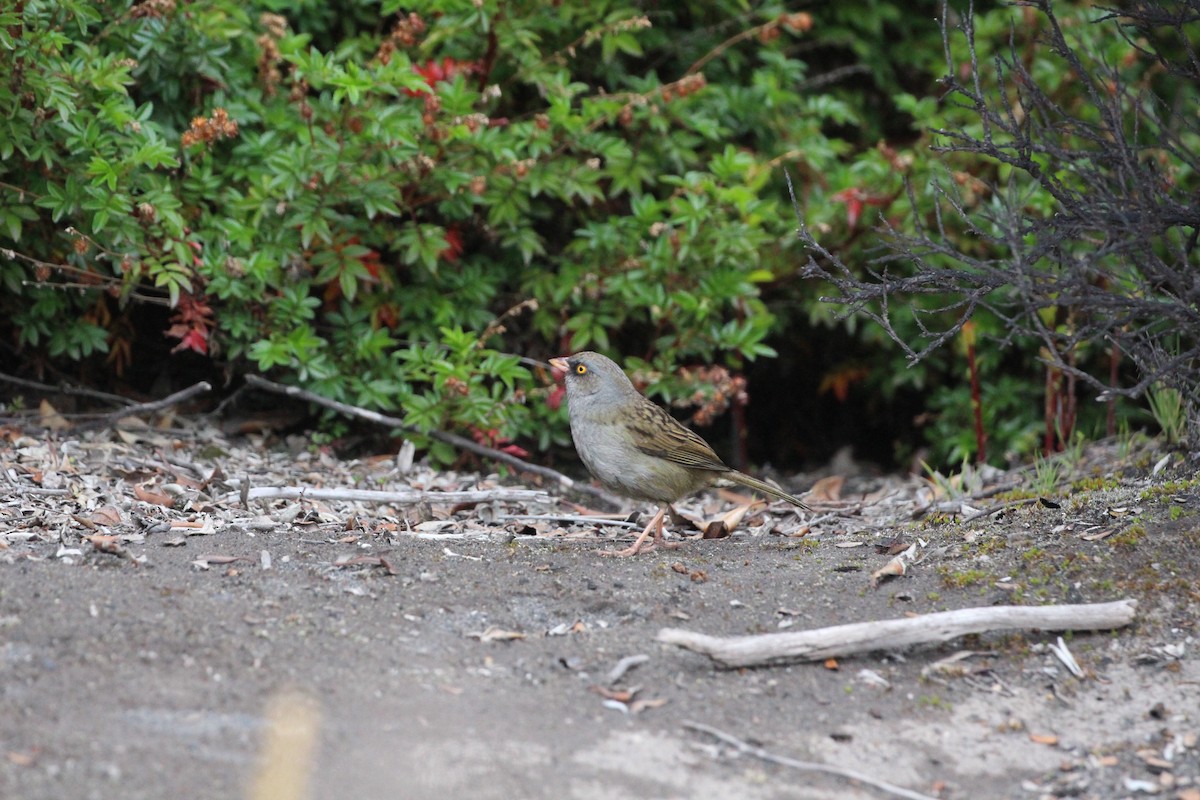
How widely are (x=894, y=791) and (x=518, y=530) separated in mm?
2939

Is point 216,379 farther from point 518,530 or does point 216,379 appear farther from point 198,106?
point 518,530

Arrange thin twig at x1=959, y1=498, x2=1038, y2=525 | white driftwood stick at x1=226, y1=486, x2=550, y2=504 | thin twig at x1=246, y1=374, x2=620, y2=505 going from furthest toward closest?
thin twig at x1=246, y1=374, x2=620, y2=505
white driftwood stick at x1=226, y1=486, x2=550, y2=504
thin twig at x1=959, y1=498, x2=1038, y2=525

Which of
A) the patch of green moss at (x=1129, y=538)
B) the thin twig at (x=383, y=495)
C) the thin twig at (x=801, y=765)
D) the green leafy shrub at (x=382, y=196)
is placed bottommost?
the thin twig at (x=383, y=495)

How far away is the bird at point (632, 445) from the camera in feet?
20.8

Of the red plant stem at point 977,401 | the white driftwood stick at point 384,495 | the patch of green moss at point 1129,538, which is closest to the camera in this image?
the patch of green moss at point 1129,538

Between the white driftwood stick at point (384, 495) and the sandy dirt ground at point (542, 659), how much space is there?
0.06 m

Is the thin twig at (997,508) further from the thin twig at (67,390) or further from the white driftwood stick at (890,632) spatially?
the thin twig at (67,390)

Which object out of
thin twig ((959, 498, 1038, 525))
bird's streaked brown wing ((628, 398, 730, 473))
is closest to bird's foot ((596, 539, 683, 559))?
bird's streaked brown wing ((628, 398, 730, 473))

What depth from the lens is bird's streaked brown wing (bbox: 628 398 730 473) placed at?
6.44 meters

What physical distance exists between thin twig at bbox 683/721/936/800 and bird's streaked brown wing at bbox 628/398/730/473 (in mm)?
2501

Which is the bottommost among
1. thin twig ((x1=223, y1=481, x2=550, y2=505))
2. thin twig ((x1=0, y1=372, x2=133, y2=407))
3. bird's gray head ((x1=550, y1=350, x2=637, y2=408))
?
thin twig ((x1=223, y1=481, x2=550, y2=505))

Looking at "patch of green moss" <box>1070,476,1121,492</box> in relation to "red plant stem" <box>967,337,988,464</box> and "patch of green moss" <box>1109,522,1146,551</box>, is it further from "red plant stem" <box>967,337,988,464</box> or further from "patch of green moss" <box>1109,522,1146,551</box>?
"red plant stem" <box>967,337,988,464</box>

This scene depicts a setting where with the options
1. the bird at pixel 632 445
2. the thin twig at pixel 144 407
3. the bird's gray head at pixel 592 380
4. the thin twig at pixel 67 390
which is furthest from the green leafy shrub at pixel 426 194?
A: the bird at pixel 632 445

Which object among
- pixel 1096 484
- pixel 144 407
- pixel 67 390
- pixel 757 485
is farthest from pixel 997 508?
pixel 67 390
